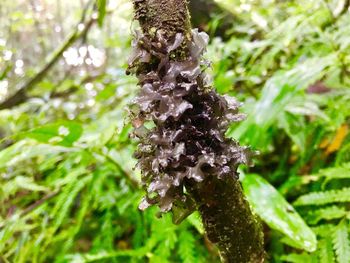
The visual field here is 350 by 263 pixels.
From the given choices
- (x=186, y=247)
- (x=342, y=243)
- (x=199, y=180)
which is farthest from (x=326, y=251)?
(x=199, y=180)

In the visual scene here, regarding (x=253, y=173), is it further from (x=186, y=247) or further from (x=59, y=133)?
(x=59, y=133)

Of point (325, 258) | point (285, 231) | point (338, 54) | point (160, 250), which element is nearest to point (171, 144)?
point (285, 231)

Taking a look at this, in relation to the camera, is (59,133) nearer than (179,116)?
No

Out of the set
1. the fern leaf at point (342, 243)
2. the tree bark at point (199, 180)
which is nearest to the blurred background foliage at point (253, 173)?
the fern leaf at point (342, 243)

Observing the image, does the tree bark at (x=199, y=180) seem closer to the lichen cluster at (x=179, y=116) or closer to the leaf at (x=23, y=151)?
the lichen cluster at (x=179, y=116)

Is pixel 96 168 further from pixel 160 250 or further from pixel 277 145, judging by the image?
pixel 277 145

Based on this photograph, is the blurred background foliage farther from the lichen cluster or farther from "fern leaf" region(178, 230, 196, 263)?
the lichen cluster

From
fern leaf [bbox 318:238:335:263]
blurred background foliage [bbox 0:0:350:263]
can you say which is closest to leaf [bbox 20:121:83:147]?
blurred background foliage [bbox 0:0:350:263]
